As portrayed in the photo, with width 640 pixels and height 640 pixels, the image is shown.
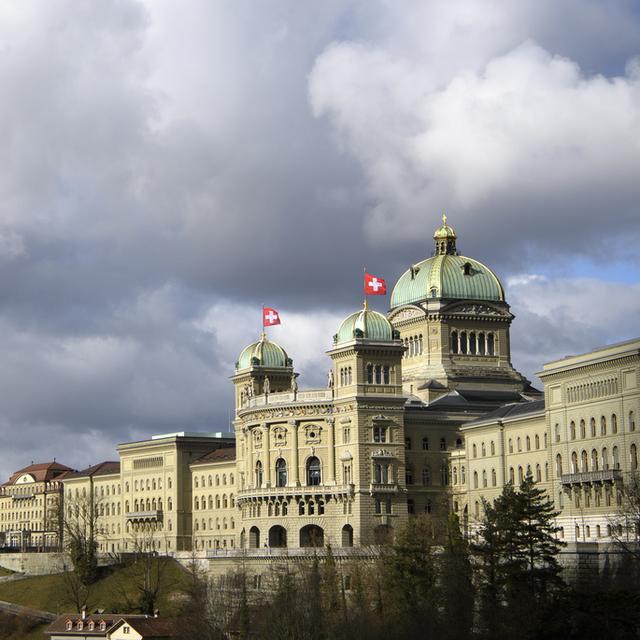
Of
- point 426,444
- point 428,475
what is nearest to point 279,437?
point 426,444

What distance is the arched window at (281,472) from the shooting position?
641ft

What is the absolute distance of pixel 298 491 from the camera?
7549 inches

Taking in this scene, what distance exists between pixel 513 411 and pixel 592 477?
94.0ft

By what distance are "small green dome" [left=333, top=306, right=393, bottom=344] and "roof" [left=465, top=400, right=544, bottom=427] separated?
15137 mm

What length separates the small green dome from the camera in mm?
190125

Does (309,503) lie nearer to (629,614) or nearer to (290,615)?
(290,615)

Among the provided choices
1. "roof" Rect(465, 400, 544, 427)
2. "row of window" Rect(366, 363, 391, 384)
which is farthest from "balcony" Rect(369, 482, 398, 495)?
"roof" Rect(465, 400, 544, 427)

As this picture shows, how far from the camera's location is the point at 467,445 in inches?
7638

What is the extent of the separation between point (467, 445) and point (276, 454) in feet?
75.9

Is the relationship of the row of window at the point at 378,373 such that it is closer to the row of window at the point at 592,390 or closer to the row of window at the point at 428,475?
the row of window at the point at 428,475

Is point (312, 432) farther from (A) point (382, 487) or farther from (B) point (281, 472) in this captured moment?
(A) point (382, 487)

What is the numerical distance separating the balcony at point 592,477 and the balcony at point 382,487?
27755 mm

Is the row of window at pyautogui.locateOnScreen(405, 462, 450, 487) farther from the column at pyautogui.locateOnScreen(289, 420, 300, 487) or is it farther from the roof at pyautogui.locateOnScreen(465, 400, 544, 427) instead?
the column at pyautogui.locateOnScreen(289, 420, 300, 487)

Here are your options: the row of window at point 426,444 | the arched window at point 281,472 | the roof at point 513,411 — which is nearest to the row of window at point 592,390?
the roof at point 513,411
